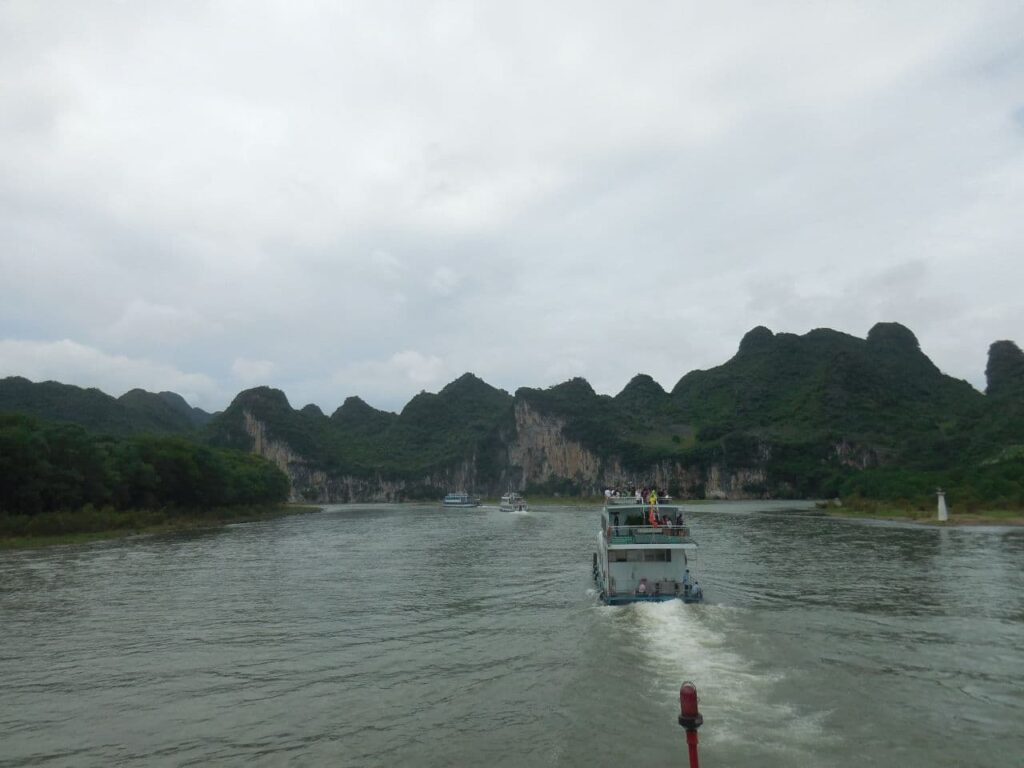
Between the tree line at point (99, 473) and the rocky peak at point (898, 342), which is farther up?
the rocky peak at point (898, 342)

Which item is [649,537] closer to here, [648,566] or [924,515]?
[648,566]

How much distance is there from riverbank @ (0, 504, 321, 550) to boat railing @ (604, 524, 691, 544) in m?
46.4

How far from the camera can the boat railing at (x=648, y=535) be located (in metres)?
25.1

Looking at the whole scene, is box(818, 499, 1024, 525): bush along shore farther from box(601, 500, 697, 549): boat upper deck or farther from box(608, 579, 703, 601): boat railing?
box(608, 579, 703, 601): boat railing

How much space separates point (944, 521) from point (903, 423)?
108889mm

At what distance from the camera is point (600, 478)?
197 m

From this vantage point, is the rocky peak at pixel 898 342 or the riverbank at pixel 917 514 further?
the rocky peak at pixel 898 342

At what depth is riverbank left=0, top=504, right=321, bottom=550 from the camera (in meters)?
50.9

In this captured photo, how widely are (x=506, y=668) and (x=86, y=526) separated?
5525 centimetres

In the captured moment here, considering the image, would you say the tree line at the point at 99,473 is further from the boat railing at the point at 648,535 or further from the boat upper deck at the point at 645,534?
the boat railing at the point at 648,535

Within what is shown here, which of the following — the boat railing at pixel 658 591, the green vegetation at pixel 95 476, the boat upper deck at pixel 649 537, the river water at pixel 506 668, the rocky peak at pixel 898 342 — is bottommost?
the river water at pixel 506 668

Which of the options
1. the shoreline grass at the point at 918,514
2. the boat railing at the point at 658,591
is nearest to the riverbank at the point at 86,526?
the boat railing at the point at 658,591

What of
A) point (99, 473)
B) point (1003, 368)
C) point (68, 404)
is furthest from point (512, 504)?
point (68, 404)

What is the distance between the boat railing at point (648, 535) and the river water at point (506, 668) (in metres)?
2.43
